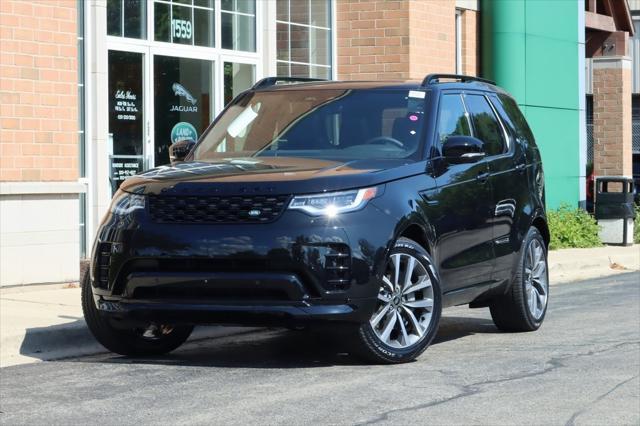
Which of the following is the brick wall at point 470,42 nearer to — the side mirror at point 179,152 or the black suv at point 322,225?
the black suv at point 322,225

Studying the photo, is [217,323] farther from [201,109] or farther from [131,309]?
[201,109]

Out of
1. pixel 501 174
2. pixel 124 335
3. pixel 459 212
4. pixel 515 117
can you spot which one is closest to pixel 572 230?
pixel 515 117

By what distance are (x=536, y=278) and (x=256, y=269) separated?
131 inches

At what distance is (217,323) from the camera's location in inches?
320

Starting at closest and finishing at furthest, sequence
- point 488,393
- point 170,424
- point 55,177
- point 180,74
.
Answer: point 170,424, point 488,393, point 55,177, point 180,74

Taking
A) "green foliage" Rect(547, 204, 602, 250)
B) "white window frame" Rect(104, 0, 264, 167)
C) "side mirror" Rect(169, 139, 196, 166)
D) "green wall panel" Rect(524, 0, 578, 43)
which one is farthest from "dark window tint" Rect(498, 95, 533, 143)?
"green wall panel" Rect(524, 0, 578, 43)

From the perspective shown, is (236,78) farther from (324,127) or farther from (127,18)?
(324,127)

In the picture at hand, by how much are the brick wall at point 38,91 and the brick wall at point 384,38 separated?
6.81 m

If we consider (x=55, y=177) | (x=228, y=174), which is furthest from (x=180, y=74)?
(x=228, y=174)

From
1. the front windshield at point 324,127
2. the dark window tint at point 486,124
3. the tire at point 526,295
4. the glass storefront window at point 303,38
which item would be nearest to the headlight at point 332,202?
the front windshield at point 324,127

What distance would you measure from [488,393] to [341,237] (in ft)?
4.21

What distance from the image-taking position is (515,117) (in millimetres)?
10789

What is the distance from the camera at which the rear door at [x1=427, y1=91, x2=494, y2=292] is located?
8992 mm

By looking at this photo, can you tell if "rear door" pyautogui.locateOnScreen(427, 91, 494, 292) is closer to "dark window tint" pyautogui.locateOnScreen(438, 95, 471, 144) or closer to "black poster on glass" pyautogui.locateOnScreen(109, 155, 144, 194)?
"dark window tint" pyautogui.locateOnScreen(438, 95, 471, 144)
